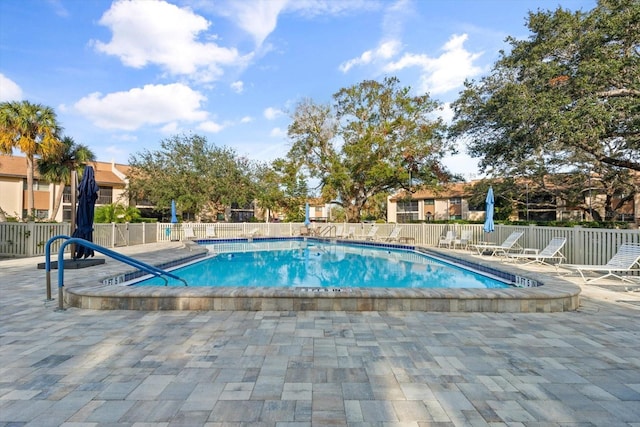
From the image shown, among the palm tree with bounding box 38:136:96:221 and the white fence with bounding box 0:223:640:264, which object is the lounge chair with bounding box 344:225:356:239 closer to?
the white fence with bounding box 0:223:640:264

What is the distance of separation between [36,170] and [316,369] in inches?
997

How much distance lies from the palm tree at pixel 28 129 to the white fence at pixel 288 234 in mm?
4903

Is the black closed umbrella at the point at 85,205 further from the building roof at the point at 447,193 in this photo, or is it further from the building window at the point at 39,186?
the building window at the point at 39,186

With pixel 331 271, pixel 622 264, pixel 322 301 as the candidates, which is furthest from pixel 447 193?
pixel 322 301

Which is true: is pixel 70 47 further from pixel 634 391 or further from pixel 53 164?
pixel 634 391

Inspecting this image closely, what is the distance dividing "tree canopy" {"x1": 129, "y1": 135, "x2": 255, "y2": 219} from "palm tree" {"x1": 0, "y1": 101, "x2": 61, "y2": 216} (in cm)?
911

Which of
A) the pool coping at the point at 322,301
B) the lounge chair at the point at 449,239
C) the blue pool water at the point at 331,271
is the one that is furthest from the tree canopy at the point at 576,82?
the pool coping at the point at 322,301

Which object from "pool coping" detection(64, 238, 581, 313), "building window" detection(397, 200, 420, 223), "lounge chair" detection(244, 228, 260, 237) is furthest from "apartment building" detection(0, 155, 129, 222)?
"building window" detection(397, 200, 420, 223)

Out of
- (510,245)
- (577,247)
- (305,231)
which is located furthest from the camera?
(305,231)

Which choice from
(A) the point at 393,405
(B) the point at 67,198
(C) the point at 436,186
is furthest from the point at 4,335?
(B) the point at 67,198

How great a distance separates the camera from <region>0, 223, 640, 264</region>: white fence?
8.32 metres

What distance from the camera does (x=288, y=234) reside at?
22094 mm

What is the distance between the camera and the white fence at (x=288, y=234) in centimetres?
832

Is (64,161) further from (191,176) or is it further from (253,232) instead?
(253,232)
